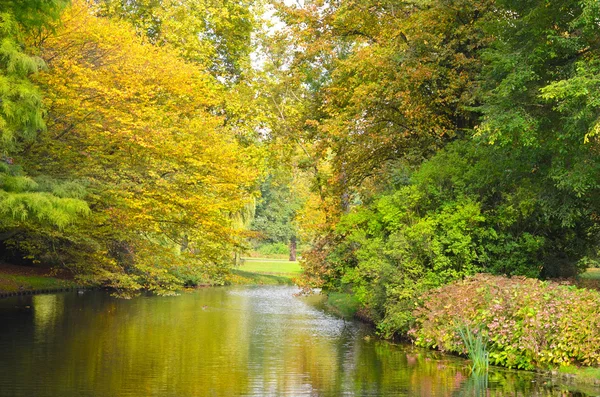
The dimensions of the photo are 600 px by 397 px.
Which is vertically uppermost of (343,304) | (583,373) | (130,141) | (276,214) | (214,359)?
(276,214)

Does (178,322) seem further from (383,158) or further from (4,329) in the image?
(383,158)

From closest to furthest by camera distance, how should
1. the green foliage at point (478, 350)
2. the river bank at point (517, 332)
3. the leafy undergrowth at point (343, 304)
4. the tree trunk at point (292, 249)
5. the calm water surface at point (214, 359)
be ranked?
the calm water surface at point (214, 359)
the river bank at point (517, 332)
the green foliage at point (478, 350)
the leafy undergrowth at point (343, 304)
the tree trunk at point (292, 249)

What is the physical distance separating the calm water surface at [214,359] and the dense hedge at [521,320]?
564 mm

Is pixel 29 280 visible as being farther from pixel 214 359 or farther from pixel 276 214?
pixel 276 214

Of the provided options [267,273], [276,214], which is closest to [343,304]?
[267,273]

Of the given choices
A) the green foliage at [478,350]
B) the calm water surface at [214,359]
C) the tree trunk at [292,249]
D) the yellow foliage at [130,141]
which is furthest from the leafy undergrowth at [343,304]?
the tree trunk at [292,249]

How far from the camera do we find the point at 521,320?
1434cm

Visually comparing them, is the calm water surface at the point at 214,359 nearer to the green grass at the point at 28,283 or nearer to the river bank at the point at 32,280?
the river bank at the point at 32,280

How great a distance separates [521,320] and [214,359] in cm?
657

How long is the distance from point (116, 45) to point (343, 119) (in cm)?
756

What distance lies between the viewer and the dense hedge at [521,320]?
43.8 ft

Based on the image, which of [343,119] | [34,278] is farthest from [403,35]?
[34,278]

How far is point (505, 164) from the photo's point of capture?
55.0ft

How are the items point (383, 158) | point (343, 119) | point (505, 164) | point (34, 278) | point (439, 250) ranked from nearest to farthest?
point (505, 164) → point (439, 250) → point (343, 119) → point (383, 158) → point (34, 278)
